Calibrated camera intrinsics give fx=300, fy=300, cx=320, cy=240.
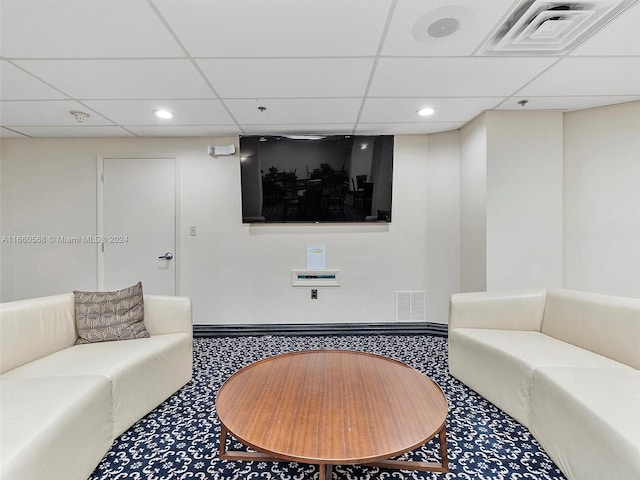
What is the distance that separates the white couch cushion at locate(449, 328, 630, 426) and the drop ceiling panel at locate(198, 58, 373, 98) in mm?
2164

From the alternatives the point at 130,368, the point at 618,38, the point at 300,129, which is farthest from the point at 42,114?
the point at 618,38

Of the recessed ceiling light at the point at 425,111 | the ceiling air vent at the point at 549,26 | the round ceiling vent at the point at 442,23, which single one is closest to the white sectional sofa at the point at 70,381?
the round ceiling vent at the point at 442,23

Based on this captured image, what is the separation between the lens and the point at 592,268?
9.53ft

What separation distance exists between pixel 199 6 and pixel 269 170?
2.01 m

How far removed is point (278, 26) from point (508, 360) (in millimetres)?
2486

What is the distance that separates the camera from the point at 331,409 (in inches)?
54.7

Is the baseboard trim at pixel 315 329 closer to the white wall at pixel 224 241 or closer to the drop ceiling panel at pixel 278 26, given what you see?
the white wall at pixel 224 241

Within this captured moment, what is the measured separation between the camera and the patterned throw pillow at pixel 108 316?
215 centimetres

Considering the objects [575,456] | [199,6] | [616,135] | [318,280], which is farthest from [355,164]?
[575,456]

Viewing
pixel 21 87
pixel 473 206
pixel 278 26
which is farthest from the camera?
pixel 473 206

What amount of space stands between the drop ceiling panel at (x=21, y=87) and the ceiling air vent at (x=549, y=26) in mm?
3177

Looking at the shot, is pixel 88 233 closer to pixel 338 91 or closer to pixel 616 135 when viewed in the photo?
pixel 338 91

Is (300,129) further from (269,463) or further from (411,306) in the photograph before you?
(269,463)

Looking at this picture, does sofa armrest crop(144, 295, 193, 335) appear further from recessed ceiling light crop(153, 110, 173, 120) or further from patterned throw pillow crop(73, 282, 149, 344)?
recessed ceiling light crop(153, 110, 173, 120)
